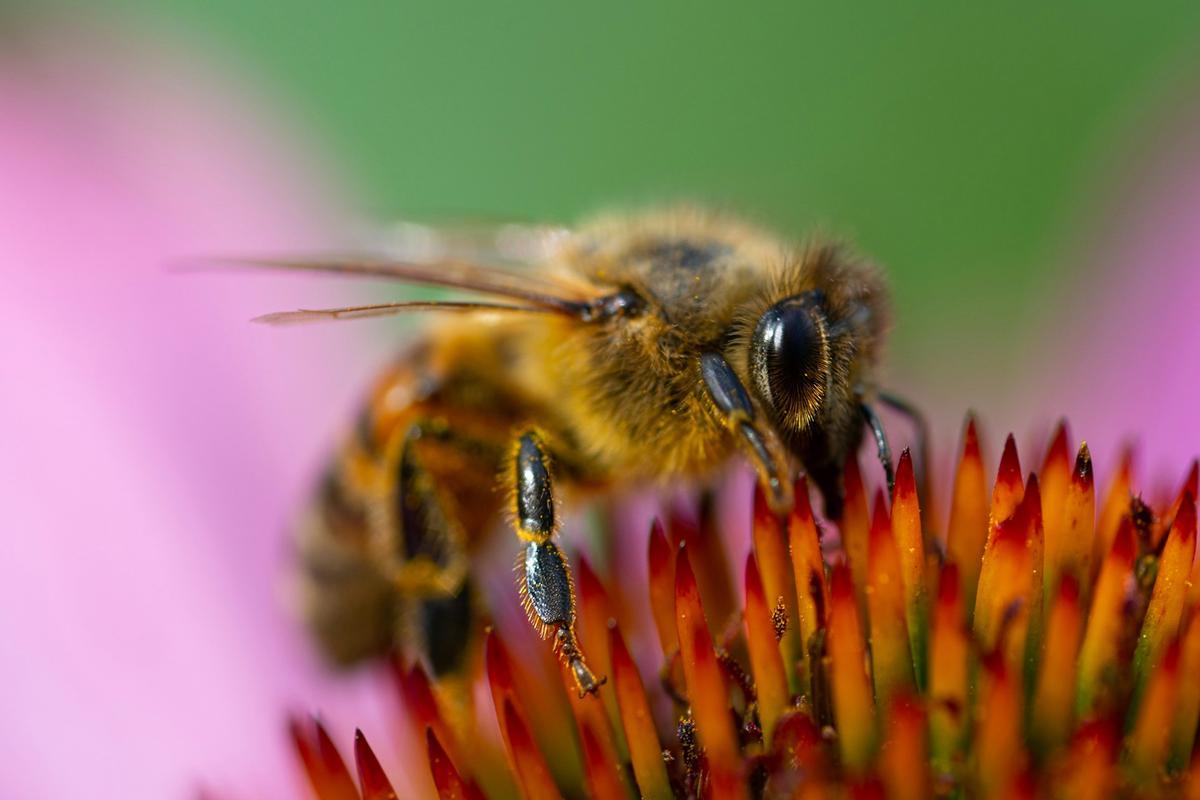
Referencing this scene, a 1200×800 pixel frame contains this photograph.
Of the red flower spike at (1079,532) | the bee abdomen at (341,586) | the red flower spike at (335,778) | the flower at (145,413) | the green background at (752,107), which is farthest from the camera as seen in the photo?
the green background at (752,107)

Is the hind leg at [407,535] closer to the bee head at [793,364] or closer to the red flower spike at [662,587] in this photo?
the red flower spike at [662,587]

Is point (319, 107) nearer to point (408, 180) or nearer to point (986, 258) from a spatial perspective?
point (408, 180)

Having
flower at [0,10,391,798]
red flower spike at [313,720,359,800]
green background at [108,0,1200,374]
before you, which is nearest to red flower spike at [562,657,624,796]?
red flower spike at [313,720,359,800]

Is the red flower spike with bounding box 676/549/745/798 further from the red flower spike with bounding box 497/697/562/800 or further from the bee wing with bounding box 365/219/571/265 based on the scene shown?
the bee wing with bounding box 365/219/571/265

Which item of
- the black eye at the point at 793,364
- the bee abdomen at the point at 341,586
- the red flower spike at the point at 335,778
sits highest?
the bee abdomen at the point at 341,586

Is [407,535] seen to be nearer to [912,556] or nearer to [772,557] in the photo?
[772,557]

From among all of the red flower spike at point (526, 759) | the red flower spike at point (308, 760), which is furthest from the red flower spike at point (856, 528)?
the red flower spike at point (308, 760)
